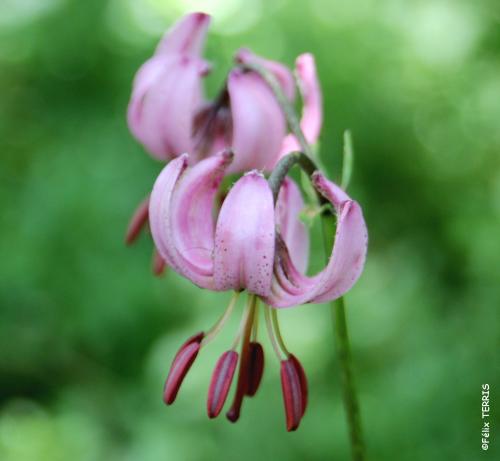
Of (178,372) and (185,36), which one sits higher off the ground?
(185,36)

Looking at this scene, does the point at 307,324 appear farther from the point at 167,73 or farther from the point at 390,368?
the point at 167,73

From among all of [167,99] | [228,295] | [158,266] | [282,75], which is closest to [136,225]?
[158,266]

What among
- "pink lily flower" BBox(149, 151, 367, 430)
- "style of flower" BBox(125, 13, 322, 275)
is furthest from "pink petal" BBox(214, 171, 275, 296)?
"style of flower" BBox(125, 13, 322, 275)

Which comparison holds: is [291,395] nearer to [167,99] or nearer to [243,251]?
[243,251]

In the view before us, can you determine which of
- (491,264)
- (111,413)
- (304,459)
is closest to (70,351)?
(111,413)

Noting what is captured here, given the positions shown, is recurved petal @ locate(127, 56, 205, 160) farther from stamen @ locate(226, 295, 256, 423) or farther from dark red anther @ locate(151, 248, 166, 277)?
stamen @ locate(226, 295, 256, 423)
